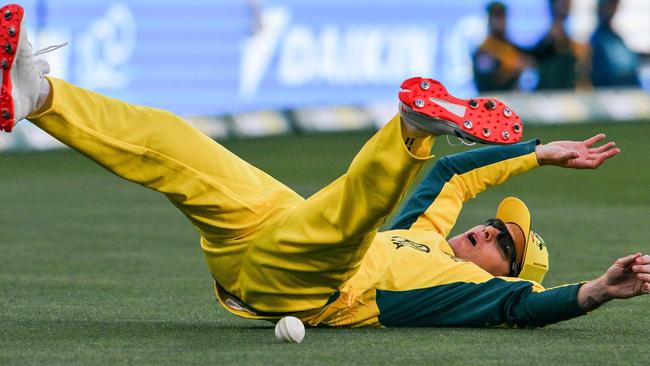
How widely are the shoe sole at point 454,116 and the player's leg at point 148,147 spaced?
0.85 meters

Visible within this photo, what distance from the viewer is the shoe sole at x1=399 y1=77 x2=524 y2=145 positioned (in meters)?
4.37

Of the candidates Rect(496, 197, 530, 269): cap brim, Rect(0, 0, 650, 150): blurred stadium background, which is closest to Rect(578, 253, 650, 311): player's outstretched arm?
Rect(496, 197, 530, 269): cap brim

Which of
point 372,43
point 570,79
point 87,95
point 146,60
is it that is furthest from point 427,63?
point 87,95

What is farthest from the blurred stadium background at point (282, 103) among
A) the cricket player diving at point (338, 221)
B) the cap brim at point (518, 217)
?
the cricket player diving at point (338, 221)

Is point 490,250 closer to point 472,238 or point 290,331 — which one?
point 472,238

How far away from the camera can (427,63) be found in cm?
1461

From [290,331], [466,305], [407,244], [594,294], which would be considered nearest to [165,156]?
[290,331]

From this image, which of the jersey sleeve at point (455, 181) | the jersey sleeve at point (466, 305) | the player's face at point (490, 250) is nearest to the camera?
the jersey sleeve at point (466, 305)

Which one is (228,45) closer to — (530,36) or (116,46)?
(116,46)

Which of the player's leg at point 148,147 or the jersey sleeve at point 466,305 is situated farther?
the jersey sleeve at point 466,305

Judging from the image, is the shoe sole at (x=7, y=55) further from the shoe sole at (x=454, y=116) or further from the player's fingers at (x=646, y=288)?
the player's fingers at (x=646, y=288)

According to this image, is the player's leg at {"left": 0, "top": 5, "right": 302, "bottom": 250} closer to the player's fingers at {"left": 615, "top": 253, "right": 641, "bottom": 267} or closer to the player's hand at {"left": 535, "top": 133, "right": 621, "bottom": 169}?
the player's hand at {"left": 535, "top": 133, "right": 621, "bottom": 169}

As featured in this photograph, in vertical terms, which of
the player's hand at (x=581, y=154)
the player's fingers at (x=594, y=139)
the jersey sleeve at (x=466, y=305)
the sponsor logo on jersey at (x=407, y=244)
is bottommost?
the jersey sleeve at (x=466, y=305)

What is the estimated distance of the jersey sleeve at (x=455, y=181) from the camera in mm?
5711
